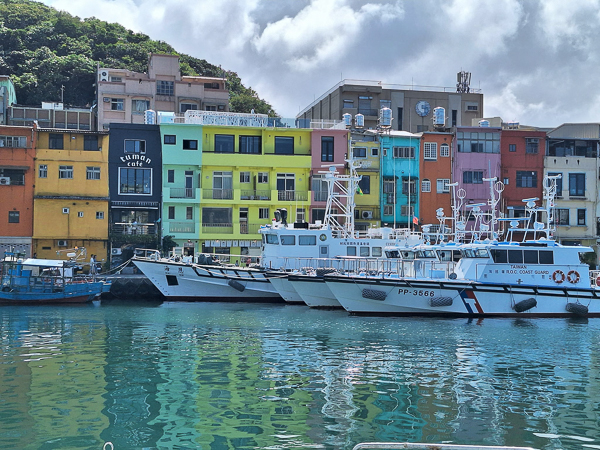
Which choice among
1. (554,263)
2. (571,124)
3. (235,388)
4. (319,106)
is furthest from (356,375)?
(319,106)

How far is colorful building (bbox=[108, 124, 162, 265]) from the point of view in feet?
153

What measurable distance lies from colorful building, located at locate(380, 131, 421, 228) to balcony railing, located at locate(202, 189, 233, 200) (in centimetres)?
1068

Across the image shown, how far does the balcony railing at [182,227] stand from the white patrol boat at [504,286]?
1815 cm

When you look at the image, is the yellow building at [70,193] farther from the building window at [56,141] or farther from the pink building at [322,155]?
the pink building at [322,155]

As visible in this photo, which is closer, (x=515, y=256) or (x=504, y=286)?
(x=504, y=286)

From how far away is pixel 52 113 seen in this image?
2247 inches

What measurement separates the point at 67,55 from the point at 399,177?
38.2m

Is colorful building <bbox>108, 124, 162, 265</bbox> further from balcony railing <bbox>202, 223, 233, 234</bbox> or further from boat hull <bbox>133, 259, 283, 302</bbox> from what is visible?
boat hull <bbox>133, 259, 283, 302</bbox>

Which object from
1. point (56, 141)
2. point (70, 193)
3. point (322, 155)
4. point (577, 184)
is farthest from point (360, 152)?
point (56, 141)

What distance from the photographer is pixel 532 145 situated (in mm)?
51875

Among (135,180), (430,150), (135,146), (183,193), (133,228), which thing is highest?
(430,150)

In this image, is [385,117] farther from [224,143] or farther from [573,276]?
[573,276]

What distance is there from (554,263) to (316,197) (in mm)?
20769

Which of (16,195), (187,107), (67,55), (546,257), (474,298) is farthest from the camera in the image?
(67,55)
